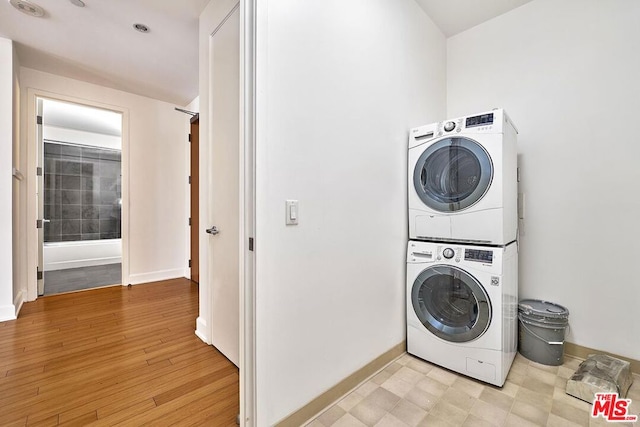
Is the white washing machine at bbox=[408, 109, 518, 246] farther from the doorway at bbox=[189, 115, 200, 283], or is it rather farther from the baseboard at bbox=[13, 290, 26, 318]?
the baseboard at bbox=[13, 290, 26, 318]

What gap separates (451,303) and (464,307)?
87 mm

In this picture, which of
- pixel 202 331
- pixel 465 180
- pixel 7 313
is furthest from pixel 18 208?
pixel 465 180

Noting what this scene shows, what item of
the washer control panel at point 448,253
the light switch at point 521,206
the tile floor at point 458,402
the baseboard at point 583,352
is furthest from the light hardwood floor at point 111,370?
the light switch at point 521,206

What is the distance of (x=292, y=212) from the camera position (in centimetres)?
135

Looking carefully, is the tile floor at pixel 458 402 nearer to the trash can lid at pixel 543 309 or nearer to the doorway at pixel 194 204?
the trash can lid at pixel 543 309

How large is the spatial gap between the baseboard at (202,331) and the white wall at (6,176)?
1.94 metres

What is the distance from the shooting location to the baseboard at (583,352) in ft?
5.96

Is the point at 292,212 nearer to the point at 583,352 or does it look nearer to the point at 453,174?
the point at 453,174

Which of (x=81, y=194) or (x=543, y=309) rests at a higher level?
(x=81, y=194)

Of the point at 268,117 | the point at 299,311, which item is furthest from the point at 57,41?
the point at 299,311

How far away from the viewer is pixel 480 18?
2.46m

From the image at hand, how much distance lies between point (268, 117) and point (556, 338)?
2409 millimetres

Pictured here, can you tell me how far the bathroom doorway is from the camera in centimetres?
490

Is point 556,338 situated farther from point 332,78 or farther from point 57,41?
point 57,41
